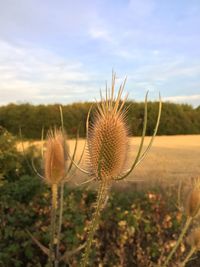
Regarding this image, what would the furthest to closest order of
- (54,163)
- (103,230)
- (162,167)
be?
(162,167) < (103,230) < (54,163)

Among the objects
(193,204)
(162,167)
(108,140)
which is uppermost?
(108,140)

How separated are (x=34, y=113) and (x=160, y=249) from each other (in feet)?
48.3

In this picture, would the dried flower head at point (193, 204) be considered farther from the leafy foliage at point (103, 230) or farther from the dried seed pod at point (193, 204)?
the leafy foliage at point (103, 230)

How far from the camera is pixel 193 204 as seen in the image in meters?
1.76

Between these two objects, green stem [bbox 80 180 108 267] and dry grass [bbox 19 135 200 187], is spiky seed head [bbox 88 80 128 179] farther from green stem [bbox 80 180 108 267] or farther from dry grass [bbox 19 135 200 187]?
dry grass [bbox 19 135 200 187]

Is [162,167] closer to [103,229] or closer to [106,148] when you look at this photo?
[103,229]

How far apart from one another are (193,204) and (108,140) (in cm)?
66

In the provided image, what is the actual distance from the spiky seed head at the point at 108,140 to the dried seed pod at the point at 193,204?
56 cm

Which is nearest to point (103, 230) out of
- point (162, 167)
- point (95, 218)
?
point (95, 218)

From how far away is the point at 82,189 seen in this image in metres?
4.58

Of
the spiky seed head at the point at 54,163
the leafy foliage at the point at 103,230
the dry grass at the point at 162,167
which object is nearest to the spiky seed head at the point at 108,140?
the dry grass at the point at 162,167

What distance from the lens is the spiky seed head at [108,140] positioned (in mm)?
1236

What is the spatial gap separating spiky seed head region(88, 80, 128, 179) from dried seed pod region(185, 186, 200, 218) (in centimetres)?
56

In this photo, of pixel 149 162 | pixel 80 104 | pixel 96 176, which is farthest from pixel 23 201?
pixel 80 104
